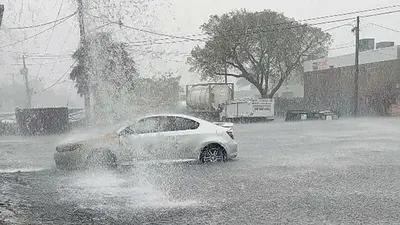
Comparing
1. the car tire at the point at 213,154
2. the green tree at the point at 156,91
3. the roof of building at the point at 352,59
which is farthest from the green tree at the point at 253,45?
A: the car tire at the point at 213,154

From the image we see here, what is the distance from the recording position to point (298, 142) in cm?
1928

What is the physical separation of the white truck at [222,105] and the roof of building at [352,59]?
1373 cm

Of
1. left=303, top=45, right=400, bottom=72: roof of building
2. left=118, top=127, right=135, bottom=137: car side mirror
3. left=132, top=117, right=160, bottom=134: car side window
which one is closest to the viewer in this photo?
left=118, top=127, right=135, bottom=137: car side mirror

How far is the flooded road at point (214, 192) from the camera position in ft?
22.2

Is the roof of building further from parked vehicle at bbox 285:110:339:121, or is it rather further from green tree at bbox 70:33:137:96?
green tree at bbox 70:33:137:96

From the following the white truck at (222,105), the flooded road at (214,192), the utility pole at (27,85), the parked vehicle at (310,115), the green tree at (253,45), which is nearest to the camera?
the flooded road at (214,192)

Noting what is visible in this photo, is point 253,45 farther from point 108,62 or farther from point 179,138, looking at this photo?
point 179,138

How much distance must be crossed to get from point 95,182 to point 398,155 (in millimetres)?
8864

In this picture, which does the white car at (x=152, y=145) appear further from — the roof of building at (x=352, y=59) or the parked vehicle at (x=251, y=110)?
the roof of building at (x=352, y=59)

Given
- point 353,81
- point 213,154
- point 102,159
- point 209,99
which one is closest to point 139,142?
point 102,159

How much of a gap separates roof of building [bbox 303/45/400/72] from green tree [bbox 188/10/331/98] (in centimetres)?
370

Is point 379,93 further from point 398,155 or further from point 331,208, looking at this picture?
point 331,208

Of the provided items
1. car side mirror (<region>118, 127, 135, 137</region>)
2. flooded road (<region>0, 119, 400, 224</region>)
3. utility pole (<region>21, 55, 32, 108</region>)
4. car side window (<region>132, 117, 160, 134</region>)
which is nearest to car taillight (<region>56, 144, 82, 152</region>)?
flooded road (<region>0, 119, 400, 224</region>)

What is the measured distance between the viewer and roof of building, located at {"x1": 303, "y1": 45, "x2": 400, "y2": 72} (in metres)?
46.5
